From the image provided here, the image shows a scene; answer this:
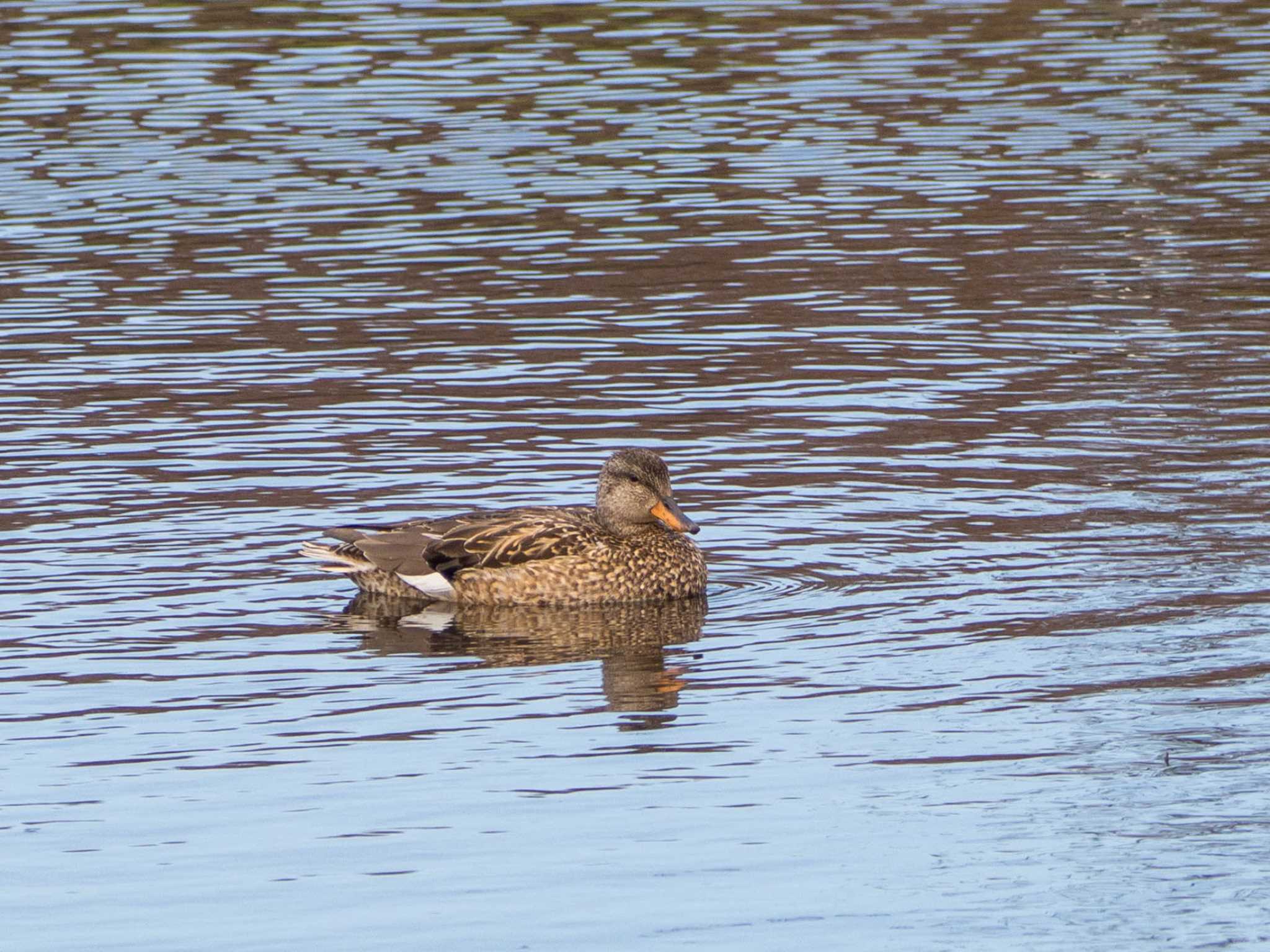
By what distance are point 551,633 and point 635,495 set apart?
3.64 ft

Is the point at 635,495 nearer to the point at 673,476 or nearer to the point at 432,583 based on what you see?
the point at 432,583

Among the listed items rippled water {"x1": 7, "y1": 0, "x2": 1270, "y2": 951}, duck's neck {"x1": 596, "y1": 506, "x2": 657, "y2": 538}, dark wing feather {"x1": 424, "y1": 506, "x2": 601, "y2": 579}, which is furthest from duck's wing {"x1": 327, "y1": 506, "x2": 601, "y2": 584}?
rippled water {"x1": 7, "y1": 0, "x2": 1270, "y2": 951}

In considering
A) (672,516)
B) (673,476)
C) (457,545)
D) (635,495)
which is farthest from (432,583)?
(673,476)

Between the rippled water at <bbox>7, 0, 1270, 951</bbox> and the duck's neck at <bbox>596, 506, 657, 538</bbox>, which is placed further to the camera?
the duck's neck at <bbox>596, 506, 657, 538</bbox>

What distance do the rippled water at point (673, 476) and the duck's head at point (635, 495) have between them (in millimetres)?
549

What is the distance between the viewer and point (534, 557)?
1358 cm

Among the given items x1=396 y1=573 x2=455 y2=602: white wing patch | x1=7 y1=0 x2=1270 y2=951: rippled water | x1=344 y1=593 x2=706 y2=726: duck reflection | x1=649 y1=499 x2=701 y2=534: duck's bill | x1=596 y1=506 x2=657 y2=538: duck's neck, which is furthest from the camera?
x1=596 y1=506 x2=657 y2=538: duck's neck

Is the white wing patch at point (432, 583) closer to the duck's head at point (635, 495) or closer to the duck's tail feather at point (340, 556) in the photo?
the duck's tail feather at point (340, 556)

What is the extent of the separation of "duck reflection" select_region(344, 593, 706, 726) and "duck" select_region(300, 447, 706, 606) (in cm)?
8

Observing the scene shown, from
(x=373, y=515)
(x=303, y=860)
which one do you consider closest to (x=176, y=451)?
(x=373, y=515)

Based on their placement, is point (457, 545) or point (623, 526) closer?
point (457, 545)

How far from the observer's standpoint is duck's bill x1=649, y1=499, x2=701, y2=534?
1350cm

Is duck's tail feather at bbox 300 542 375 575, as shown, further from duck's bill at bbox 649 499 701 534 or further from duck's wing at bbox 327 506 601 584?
duck's bill at bbox 649 499 701 534

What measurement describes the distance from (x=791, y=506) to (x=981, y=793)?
18.1ft
